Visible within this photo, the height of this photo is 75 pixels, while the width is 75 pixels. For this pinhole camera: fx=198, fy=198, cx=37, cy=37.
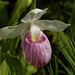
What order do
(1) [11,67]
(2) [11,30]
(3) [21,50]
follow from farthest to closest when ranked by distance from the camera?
(3) [21,50], (2) [11,30], (1) [11,67]

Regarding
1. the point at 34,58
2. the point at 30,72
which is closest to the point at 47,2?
the point at 30,72

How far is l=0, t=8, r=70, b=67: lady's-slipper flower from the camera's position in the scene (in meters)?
1.58

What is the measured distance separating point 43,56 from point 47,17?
4.42 feet

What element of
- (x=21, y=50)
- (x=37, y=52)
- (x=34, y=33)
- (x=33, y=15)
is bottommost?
(x=21, y=50)

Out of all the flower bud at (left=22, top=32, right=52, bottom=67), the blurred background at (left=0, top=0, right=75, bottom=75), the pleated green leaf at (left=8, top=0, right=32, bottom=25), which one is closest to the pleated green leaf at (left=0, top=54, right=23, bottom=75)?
the blurred background at (left=0, top=0, right=75, bottom=75)

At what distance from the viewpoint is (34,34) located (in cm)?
172

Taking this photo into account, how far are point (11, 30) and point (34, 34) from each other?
8.0 inches

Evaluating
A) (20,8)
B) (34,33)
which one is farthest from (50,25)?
(20,8)

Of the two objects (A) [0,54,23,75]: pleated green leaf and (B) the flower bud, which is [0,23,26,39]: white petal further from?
(A) [0,54,23,75]: pleated green leaf

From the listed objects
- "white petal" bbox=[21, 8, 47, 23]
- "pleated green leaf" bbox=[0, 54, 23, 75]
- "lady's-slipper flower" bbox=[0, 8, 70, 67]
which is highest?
"white petal" bbox=[21, 8, 47, 23]

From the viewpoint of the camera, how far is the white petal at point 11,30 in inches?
63.9

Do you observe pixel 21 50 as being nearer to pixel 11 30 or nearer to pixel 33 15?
pixel 11 30

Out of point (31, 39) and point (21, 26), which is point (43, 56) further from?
point (21, 26)

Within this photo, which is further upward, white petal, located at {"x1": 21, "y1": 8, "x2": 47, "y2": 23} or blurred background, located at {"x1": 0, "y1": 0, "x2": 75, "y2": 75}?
white petal, located at {"x1": 21, "y1": 8, "x2": 47, "y2": 23}
